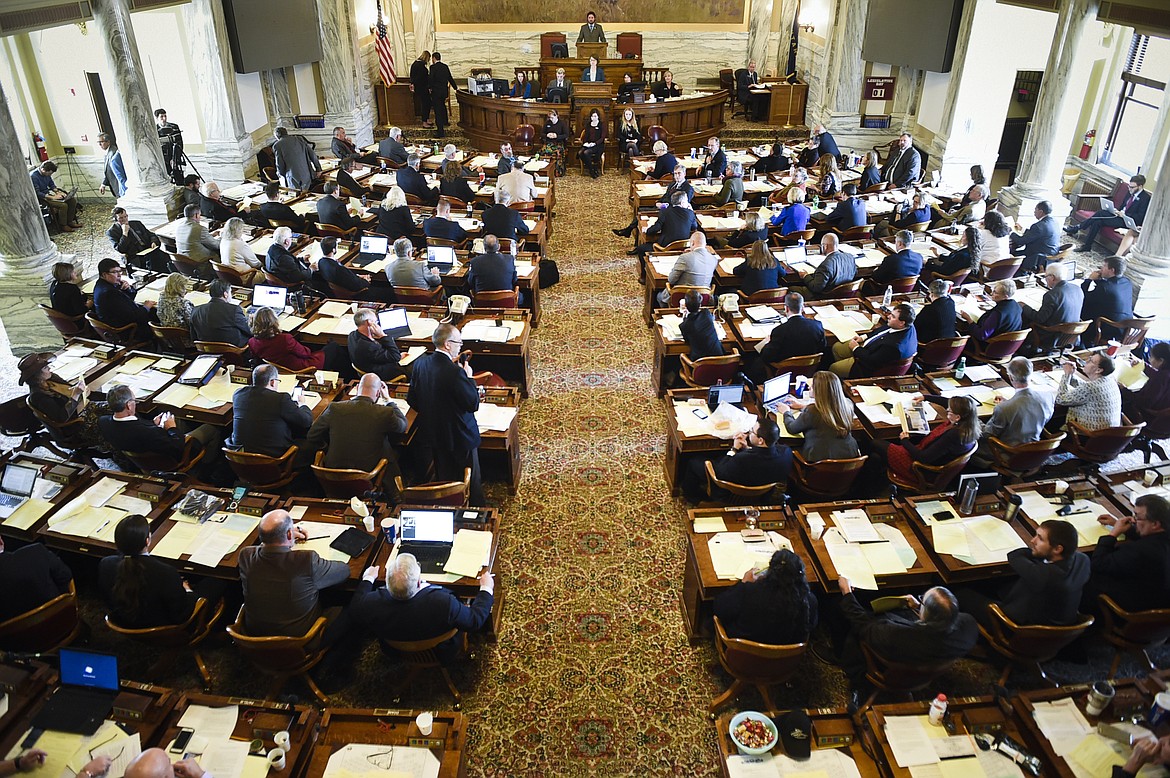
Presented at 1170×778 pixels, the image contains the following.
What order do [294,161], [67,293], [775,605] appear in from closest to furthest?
[775,605] < [67,293] < [294,161]

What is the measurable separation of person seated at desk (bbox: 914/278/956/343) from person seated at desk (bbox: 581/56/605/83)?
38.7 feet

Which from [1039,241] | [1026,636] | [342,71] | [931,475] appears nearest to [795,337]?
[931,475]

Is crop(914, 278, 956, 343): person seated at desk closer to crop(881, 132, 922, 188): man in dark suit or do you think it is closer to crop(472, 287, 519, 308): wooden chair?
crop(472, 287, 519, 308): wooden chair

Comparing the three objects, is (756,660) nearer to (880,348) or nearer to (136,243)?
(880,348)

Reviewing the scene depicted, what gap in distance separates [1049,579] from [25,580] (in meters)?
5.80

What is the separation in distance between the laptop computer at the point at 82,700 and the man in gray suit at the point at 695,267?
6.38 metres

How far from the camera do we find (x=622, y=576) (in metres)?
5.98

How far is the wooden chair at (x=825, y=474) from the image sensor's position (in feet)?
18.8

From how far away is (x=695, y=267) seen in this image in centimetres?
865

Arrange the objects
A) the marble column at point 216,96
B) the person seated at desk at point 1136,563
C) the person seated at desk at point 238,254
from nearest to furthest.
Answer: the person seated at desk at point 1136,563 < the person seated at desk at point 238,254 < the marble column at point 216,96

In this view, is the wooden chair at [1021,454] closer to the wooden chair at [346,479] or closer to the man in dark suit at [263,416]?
the wooden chair at [346,479]

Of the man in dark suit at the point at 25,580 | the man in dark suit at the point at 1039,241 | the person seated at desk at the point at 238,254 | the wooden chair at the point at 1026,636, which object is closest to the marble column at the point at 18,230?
the person seated at desk at the point at 238,254

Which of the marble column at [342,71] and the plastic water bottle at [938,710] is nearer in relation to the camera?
the plastic water bottle at [938,710]

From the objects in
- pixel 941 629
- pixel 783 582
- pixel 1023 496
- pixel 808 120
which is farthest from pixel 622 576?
pixel 808 120
